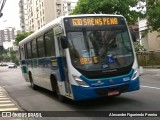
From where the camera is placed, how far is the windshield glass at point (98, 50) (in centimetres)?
1066

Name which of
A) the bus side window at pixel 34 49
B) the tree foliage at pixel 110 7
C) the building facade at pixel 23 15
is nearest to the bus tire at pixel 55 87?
the bus side window at pixel 34 49

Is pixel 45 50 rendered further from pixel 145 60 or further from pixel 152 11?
pixel 145 60

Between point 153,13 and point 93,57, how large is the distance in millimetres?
16194

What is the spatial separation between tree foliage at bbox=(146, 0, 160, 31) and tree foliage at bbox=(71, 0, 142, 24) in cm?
305

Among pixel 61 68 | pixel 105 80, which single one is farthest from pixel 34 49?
pixel 105 80

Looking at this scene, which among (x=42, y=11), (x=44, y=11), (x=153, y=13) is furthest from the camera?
(x=42, y=11)

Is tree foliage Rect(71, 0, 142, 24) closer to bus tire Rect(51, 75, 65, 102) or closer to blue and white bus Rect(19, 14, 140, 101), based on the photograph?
bus tire Rect(51, 75, 65, 102)

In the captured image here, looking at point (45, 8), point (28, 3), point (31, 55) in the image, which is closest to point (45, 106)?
point (31, 55)

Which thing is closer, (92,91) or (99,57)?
(92,91)

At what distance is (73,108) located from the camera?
1134 centimetres

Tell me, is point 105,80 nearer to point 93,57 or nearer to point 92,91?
point 92,91

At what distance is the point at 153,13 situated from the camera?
2583cm

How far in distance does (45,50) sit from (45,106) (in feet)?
7.62

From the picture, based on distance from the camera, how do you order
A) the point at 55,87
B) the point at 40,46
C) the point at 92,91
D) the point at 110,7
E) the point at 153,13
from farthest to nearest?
the point at 110,7 < the point at 153,13 < the point at 40,46 < the point at 55,87 < the point at 92,91
